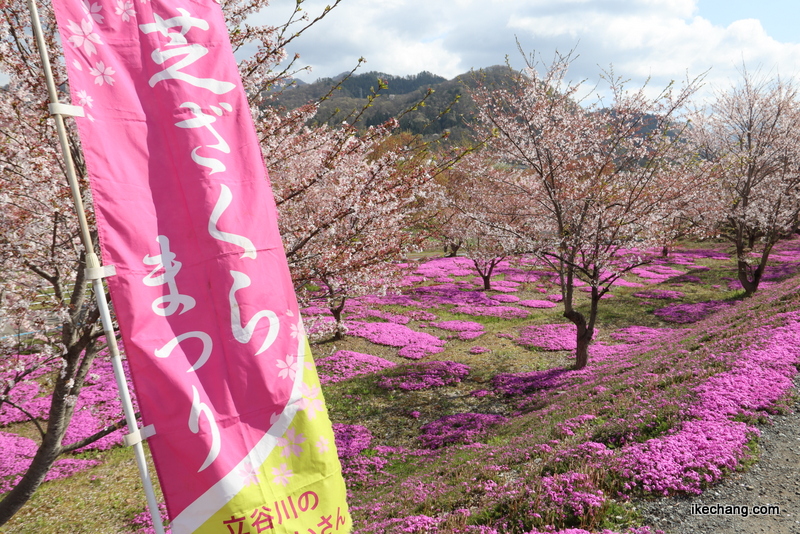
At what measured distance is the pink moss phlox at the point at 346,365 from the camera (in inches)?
645

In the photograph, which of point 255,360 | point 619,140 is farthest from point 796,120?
point 255,360

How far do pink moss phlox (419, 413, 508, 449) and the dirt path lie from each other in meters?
5.62

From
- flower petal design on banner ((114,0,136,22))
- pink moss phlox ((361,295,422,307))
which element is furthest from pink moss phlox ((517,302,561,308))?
flower petal design on banner ((114,0,136,22))

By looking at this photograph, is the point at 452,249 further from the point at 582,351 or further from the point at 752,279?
the point at 582,351

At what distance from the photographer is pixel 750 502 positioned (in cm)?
546

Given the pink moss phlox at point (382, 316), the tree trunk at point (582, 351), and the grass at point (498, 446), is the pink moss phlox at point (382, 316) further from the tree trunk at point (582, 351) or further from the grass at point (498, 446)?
the tree trunk at point (582, 351)

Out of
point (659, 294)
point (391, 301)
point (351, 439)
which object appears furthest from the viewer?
point (659, 294)

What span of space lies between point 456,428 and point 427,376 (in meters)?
4.26

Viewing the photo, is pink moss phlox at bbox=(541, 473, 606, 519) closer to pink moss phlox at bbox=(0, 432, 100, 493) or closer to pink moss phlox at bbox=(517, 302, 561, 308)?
pink moss phlox at bbox=(0, 432, 100, 493)

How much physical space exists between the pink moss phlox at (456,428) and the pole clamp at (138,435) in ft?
28.9

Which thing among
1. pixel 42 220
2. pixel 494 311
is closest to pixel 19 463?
pixel 42 220

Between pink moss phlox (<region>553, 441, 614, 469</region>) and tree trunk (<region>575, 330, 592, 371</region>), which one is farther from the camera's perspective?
tree trunk (<region>575, 330, 592, 371</region>)

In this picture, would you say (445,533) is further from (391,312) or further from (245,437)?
(391,312)

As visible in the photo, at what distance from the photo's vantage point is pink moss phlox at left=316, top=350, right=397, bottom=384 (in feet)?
53.7
